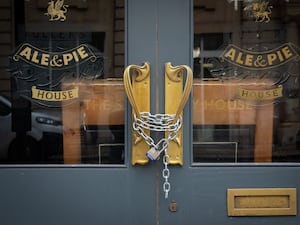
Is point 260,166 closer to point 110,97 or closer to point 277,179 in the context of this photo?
point 277,179

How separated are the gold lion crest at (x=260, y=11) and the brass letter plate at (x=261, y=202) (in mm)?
1144

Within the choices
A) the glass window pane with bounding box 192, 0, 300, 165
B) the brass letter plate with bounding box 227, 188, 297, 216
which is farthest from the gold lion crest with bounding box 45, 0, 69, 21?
the brass letter plate with bounding box 227, 188, 297, 216

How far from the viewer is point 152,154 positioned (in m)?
3.37

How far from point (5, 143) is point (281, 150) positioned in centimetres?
187

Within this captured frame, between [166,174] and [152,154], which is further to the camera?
[166,174]

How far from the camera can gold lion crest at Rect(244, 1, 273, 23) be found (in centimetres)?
362

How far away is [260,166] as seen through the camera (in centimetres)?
358

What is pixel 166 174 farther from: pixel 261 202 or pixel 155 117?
pixel 261 202

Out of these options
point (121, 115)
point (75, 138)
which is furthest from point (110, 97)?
point (75, 138)

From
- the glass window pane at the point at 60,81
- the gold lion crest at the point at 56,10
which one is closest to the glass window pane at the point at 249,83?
the glass window pane at the point at 60,81

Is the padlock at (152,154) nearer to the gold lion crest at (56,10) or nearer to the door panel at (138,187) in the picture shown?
the door panel at (138,187)

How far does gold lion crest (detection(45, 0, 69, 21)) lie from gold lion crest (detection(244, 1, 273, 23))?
123cm

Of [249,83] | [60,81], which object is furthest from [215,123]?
[60,81]

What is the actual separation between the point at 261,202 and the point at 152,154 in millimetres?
818
